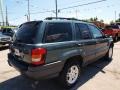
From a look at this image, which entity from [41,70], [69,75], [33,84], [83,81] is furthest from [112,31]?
[41,70]

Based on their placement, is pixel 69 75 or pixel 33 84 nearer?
pixel 69 75

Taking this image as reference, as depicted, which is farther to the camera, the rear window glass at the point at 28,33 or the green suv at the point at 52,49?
the rear window glass at the point at 28,33

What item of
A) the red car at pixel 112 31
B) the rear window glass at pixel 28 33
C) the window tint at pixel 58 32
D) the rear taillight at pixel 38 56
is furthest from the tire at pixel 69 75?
the red car at pixel 112 31

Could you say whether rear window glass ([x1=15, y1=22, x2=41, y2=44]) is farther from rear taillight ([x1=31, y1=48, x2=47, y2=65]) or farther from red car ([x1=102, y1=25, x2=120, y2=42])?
red car ([x1=102, y1=25, x2=120, y2=42])

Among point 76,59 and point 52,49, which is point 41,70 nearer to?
point 52,49

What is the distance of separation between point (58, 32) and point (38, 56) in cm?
86

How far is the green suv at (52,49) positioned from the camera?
4.06 metres

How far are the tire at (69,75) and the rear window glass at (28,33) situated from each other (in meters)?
1.17

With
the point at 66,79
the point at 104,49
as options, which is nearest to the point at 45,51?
the point at 66,79

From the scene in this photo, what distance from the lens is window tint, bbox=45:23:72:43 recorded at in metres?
4.26

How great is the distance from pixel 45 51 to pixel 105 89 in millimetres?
2002

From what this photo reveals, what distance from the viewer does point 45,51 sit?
406 centimetres

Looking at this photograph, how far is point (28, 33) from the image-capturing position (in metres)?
4.41

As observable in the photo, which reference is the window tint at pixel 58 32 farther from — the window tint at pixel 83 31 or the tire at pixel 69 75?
the tire at pixel 69 75
